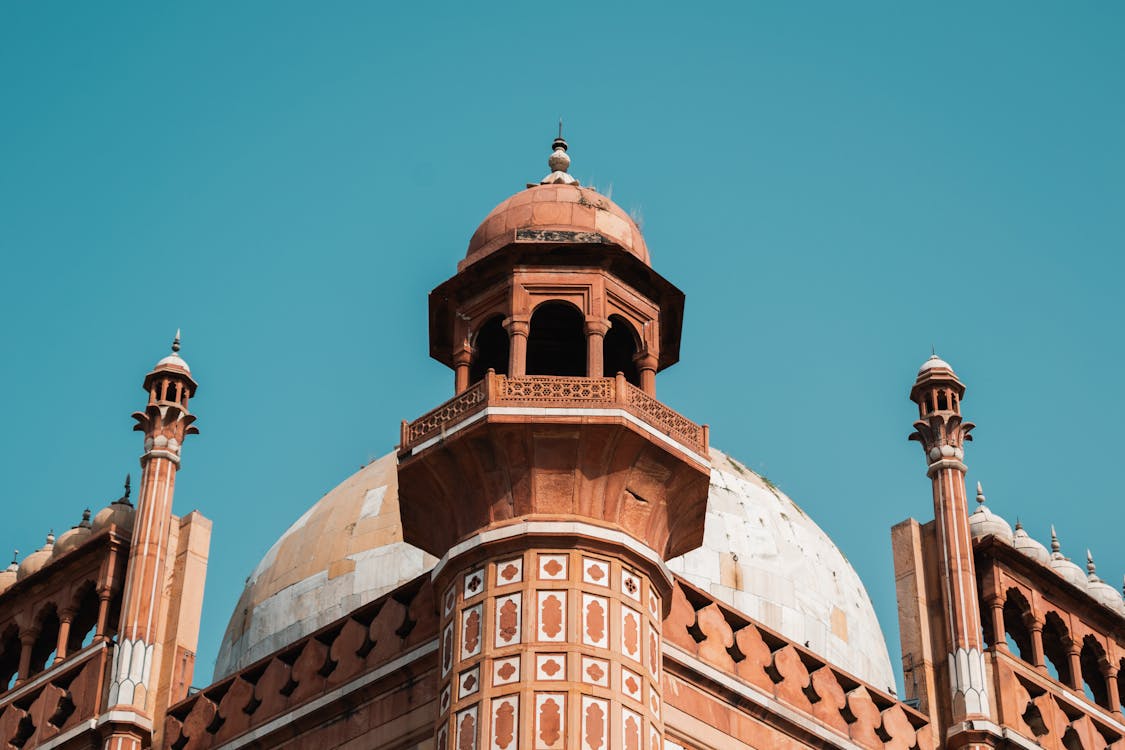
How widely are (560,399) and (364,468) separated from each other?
8296mm

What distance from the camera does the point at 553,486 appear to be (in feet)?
73.6

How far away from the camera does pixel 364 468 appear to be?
30500 mm

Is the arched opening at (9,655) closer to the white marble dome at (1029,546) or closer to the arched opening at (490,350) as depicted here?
the arched opening at (490,350)

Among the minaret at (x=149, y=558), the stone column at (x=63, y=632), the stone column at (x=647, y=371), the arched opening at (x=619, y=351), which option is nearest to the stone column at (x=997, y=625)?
the stone column at (x=647, y=371)

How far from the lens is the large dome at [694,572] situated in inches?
1109

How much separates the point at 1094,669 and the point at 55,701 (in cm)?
1069

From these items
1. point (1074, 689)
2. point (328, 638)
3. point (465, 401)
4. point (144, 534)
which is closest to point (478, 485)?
point (465, 401)

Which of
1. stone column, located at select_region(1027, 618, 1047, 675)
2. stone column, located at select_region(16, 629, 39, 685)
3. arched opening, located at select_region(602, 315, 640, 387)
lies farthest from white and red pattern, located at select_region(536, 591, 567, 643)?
stone column, located at select_region(16, 629, 39, 685)

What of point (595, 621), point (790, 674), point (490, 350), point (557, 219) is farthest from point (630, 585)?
point (557, 219)

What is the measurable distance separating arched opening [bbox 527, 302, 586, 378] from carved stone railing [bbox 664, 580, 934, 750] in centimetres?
328

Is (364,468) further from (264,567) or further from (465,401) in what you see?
(465,401)

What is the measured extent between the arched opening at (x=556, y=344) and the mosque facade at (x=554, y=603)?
1.0 inches

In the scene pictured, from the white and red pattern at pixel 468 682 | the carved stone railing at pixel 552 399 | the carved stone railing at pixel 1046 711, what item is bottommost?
the white and red pattern at pixel 468 682

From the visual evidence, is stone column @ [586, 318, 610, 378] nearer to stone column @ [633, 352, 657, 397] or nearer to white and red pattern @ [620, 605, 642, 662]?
stone column @ [633, 352, 657, 397]
